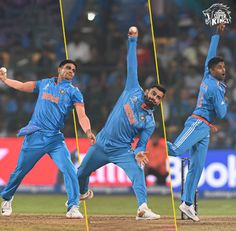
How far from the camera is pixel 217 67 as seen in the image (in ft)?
31.2

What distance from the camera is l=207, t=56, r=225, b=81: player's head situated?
9422 mm

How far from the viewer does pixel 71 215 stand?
8.55 metres

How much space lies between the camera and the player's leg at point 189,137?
9.38 metres

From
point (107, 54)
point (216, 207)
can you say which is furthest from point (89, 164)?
point (216, 207)

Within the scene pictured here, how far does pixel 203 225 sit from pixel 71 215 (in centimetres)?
158

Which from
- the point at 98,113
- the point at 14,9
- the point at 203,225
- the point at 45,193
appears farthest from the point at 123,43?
the point at 14,9

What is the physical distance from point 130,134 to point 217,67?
207cm

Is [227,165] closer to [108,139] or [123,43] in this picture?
[123,43]

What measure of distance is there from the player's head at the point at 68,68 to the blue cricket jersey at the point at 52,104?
28cm

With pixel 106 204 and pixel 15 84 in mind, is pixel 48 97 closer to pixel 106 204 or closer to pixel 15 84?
pixel 15 84

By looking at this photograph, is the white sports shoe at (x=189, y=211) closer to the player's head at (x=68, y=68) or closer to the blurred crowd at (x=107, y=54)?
the blurred crowd at (x=107, y=54)

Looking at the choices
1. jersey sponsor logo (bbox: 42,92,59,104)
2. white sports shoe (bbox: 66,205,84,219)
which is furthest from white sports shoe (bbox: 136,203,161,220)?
jersey sponsor logo (bbox: 42,92,59,104)

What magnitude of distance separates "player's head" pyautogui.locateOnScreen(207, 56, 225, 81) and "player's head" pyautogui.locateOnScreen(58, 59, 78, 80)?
2.00 metres

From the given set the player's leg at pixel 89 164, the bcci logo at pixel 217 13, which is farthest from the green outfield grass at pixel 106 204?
the player's leg at pixel 89 164
